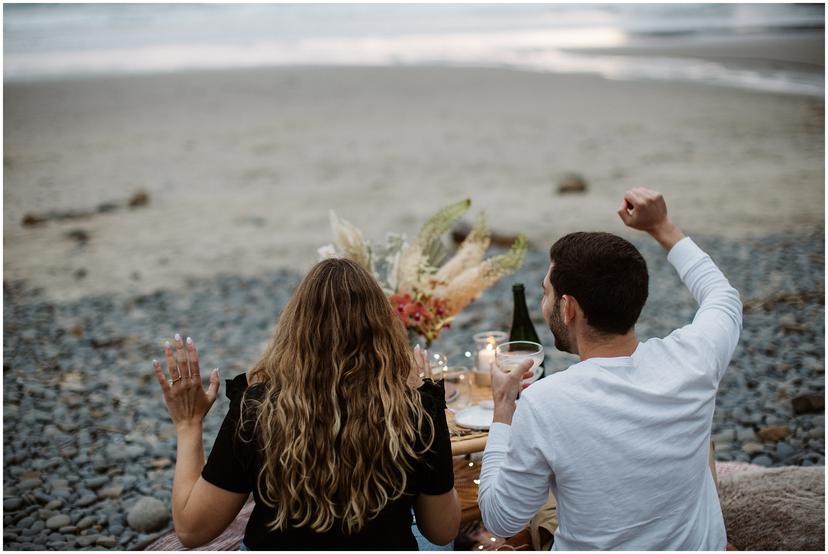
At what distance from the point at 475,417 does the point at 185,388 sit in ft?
4.55

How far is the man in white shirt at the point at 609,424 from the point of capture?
2260 mm

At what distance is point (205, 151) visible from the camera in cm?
1680

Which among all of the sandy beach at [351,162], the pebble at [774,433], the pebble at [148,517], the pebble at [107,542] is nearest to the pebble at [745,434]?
the pebble at [774,433]

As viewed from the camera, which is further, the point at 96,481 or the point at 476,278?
the point at 96,481

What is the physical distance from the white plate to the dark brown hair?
4.05ft

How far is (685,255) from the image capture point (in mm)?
2791

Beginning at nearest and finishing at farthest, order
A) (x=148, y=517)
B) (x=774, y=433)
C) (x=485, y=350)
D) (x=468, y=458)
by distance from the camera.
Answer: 1. (x=485, y=350)
2. (x=468, y=458)
3. (x=148, y=517)
4. (x=774, y=433)

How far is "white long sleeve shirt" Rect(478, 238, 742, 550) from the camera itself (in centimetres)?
226

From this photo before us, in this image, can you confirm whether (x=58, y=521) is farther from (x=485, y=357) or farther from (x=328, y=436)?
(x=328, y=436)

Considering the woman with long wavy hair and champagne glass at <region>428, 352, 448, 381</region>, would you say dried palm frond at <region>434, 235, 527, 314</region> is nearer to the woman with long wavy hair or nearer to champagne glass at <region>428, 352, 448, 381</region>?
champagne glass at <region>428, 352, 448, 381</region>

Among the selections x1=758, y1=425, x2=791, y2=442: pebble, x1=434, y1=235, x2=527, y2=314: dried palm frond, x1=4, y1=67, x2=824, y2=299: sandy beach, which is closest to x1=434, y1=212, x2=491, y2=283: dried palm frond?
x1=434, y1=235, x2=527, y2=314: dried palm frond

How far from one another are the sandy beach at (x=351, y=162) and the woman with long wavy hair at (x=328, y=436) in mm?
7540

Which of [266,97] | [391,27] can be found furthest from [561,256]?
[391,27]

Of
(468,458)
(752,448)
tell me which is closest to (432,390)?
(468,458)
